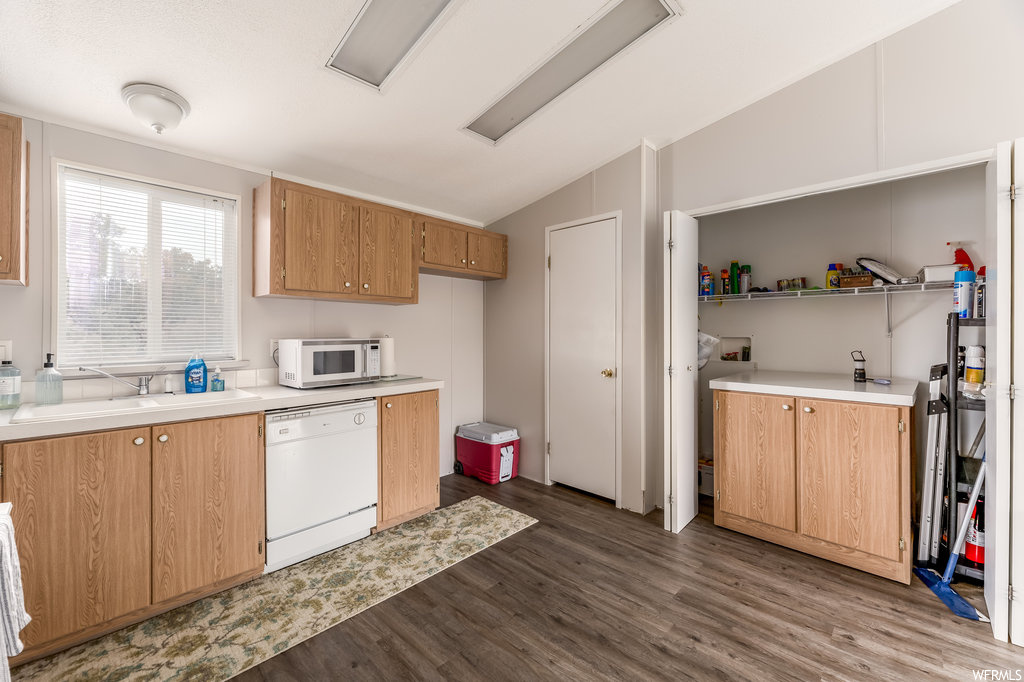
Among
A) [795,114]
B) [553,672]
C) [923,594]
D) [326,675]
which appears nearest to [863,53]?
[795,114]

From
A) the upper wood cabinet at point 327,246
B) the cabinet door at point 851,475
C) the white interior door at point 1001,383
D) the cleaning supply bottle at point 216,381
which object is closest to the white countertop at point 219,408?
the cleaning supply bottle at point 216,381

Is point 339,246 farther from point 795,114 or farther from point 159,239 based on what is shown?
point 795,114

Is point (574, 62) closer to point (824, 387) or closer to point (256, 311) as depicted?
point (824, 387)

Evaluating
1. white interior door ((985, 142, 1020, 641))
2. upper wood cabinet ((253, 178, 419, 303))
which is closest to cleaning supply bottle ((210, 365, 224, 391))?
upper wood cabinet ((253, 178, 419, 303))

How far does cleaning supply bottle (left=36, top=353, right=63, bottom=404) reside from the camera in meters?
2.19

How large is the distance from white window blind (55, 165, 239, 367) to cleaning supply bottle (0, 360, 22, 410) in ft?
0.74

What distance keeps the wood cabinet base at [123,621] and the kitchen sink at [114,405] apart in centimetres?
92

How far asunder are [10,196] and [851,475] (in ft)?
14.5

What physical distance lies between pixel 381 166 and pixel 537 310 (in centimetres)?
172

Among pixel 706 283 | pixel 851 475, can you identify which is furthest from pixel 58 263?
pixel 851 475

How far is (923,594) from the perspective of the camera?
224 centimetres

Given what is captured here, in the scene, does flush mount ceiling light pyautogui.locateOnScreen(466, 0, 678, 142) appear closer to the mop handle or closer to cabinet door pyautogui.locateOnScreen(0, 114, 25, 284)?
cabinet door pyautogui.locateOnScreen(0, 114, 25, 284)

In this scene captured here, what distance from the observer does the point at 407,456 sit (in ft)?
10.1

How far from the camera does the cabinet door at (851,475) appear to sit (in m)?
2.34
